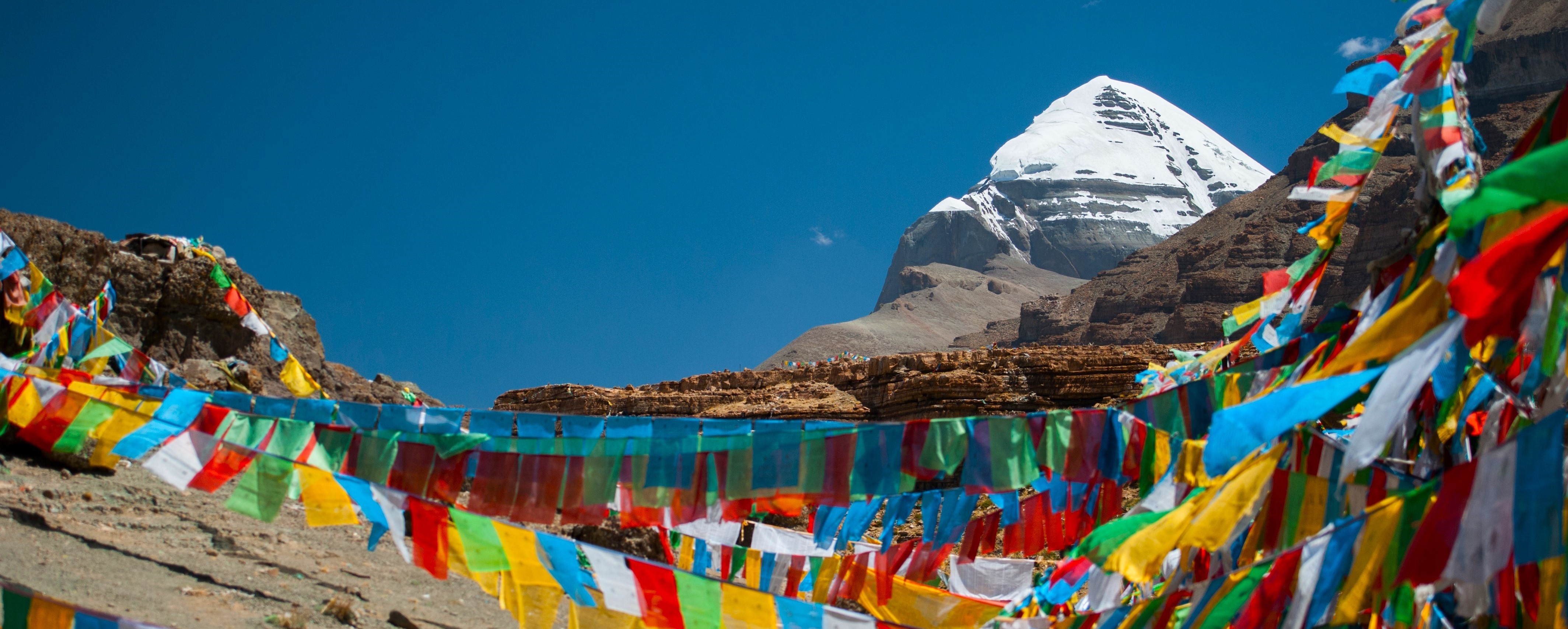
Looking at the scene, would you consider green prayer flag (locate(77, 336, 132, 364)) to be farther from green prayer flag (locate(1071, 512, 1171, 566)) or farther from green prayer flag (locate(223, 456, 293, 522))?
green prayer flag (locate(1071, 512, 1171, 566))

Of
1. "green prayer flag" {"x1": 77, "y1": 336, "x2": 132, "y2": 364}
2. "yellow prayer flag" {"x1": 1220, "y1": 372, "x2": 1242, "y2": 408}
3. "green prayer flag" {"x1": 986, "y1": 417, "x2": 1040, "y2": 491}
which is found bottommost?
"green prayer flag" {"x1": 986, "y1": 417, "x2": 1040, "y2": 491}

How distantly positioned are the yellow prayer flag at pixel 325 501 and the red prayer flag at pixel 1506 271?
180 inches

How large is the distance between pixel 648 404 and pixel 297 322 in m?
8.83

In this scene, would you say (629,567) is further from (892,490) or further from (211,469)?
(211,469)

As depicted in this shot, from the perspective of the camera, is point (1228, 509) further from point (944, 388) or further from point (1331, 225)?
point (944, 388)

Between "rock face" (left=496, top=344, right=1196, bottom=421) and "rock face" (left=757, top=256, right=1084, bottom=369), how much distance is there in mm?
54614

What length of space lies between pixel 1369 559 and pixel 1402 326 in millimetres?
662

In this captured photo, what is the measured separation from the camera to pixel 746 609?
4.02 metres

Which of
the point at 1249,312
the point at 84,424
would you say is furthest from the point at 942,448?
the point at 84,424

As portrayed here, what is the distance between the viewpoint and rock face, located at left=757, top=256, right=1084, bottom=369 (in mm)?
90375

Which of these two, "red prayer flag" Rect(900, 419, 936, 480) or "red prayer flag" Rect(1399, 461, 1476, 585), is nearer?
"red prayer flag" Rect(1399, 461, 1476, 585)

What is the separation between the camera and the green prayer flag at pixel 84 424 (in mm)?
6051

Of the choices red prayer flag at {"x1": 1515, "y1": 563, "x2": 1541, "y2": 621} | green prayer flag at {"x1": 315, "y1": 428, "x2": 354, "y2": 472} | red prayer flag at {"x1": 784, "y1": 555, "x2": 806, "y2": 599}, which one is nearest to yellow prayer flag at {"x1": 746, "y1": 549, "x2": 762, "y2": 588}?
red prayer flag at {"x1": 784, "y1": 555, "x2": 806, "y2": 599}

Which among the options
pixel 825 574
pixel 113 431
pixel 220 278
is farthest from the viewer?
pixel 220 278
